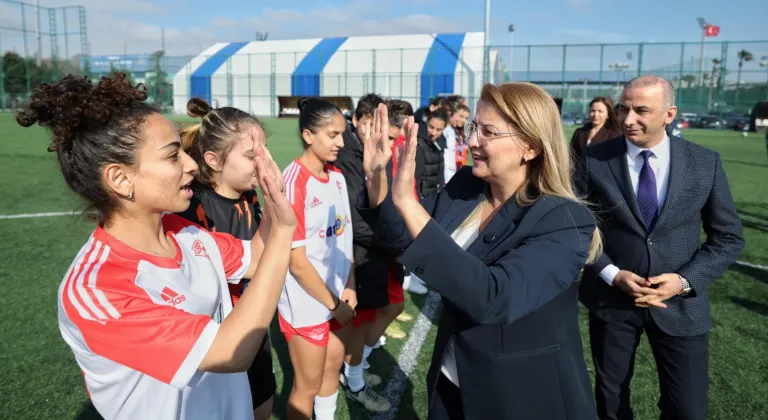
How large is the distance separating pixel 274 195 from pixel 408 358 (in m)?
3.11

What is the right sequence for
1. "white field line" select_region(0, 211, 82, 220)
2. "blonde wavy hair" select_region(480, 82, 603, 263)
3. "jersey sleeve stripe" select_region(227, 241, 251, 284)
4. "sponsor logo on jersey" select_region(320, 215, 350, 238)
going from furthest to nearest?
"white field line" select_region(0, 211, 82, 220)
"sponsor logo on jersey" select_region(320, 215, 350, 238)
"jersey sleeve stripe" select_region(227, 241, 251, 284)
"blonde wavy hair" select_region(480, 82, 603, 263)

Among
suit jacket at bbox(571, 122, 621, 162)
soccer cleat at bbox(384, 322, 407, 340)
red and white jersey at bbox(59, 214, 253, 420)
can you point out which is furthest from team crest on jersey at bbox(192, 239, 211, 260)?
suit jacket at bbox(571, 122, 621, 162)

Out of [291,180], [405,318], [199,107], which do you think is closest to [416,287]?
[405,318]

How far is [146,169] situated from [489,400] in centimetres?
146

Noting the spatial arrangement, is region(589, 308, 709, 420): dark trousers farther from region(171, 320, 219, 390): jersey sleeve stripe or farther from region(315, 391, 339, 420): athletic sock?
region(171, 320, 219, 390): jersey sleeve stripe

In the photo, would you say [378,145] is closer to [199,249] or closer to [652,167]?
[199,249]

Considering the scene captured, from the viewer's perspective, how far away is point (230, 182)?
2.70 metres

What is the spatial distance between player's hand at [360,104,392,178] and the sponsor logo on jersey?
1146mm

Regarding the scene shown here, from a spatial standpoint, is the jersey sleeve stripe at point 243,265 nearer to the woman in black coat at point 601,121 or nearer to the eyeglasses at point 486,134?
the eyeglasses at point 486,134

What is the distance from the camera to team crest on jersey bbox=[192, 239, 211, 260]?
78.4 inches

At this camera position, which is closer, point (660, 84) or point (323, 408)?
point (660, 84)

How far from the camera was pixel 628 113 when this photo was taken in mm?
2955

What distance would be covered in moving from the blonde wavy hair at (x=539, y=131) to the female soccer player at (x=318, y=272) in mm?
1438

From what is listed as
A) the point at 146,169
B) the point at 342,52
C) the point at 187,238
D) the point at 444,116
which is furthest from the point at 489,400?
the point at 342,52
